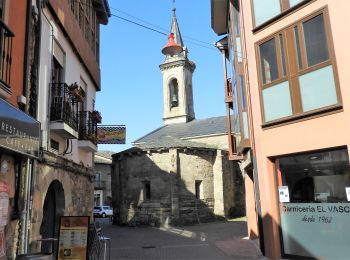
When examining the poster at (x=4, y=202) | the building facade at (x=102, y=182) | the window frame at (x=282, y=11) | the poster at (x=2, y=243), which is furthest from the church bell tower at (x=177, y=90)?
the poster at (x=2, y=243)

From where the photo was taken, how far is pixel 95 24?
1499 cm

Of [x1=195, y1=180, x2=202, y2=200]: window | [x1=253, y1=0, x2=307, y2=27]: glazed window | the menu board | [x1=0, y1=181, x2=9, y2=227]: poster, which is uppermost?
[x1=253, y1=0, x2=307, y2=27]: glazed window

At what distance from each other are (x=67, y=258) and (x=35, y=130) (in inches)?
95.0

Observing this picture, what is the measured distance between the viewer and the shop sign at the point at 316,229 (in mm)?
8398

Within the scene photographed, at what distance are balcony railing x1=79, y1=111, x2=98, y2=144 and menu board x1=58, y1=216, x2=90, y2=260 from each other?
4457 mm

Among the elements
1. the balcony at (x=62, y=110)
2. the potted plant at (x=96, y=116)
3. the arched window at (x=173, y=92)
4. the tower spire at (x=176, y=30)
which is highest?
the tower spire at (x=176, y=30)

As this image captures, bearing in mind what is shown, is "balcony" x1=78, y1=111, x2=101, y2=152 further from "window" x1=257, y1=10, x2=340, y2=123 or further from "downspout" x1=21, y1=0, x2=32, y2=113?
"window" x1=257, y1=10, x2=340, y2=123

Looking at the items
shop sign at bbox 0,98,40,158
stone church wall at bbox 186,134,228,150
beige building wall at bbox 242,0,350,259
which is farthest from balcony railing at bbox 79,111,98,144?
stone church wall at bbox 186,134,228,150

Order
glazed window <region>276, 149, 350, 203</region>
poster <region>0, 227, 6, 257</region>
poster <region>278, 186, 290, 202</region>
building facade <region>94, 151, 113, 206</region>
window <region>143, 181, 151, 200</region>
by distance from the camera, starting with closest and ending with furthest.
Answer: poster <region>0, 227, 6, 257</region>
glazed window <region>276, 149, 350, 203</region>
poster <region>278, 186, 290, 202</region>
window <region>143, 181, 151, 200</region>
building facade <region>94, 151, 113, 206</region>

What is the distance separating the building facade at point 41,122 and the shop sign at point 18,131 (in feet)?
0.05

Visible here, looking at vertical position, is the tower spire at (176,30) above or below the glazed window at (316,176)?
above

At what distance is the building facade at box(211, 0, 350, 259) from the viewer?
8.56 m

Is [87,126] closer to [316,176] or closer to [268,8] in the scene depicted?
[268,8]

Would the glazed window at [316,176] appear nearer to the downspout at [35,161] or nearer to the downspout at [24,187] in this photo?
the downspout at [35,161]
